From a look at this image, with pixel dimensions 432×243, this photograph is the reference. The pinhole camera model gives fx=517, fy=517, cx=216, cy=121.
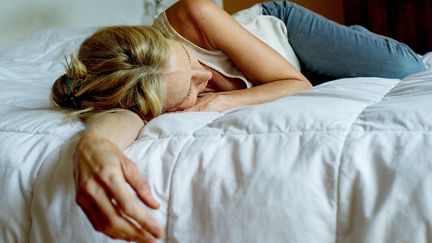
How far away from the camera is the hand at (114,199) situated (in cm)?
55

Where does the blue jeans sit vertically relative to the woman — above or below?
below

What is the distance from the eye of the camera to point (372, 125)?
63 cm

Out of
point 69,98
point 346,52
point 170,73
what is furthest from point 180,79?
point 346,52

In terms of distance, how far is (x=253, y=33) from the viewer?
4.92ft

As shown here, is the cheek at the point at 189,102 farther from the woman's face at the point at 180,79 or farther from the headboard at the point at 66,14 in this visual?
the headboard at the point at 66,14

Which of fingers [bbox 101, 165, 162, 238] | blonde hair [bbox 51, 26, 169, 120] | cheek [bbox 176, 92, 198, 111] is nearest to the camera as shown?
fingers [bbox 101, 165, 162, 238]

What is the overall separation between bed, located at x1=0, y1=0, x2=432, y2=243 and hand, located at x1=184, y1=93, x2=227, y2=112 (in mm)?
192

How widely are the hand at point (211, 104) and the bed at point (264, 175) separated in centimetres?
19

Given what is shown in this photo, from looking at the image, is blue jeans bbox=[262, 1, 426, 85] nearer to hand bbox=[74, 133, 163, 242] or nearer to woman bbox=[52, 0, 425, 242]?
woman bbox=[52, 0, 425, 242]

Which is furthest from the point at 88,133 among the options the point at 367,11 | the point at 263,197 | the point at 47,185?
the point at 367,11

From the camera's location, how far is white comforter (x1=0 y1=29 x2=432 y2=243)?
0.55 meters

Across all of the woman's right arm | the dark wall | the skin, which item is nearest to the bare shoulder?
the skin

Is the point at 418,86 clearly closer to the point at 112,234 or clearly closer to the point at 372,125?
the point at 372,125

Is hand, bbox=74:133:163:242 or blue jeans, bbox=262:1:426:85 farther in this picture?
blue jeans, bbox=262:1:426:85
